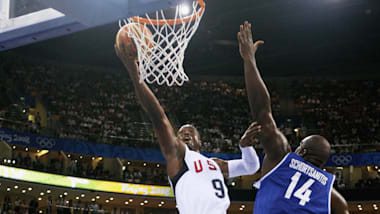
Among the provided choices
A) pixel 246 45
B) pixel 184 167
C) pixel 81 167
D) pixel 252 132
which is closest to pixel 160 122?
pixel 184 167

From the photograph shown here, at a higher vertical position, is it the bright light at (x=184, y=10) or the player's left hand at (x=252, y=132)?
the bright light at (x=184, y=10)

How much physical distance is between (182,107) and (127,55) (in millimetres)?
19831

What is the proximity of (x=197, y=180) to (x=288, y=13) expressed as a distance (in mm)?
17960

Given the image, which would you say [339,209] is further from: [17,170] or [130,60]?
[17,170]

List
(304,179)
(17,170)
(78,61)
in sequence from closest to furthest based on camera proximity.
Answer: (304,179) < (17,170) < (78,61)

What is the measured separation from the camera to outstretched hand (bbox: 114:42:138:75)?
3.75 meters

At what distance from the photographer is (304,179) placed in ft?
10.5

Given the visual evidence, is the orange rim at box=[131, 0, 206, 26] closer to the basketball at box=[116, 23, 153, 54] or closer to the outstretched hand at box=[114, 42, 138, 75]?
the basketball at box=[116, 23, 153, 54]

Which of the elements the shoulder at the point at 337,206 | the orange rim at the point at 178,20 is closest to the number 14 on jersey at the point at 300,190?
the shoulder at the point at 337,206

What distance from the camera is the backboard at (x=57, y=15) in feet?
12.5

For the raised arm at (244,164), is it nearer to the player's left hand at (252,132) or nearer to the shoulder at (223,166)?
the shoulder at (223,166)

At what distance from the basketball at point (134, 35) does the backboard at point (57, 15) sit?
123mm

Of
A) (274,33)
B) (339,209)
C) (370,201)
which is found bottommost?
(370,201)

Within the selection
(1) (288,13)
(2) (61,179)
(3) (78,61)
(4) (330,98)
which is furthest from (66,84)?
(4) (330,98)
